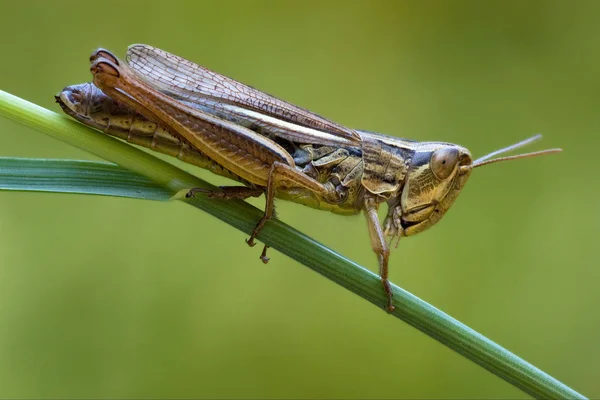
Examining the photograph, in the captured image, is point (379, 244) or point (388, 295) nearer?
point (388, 295)

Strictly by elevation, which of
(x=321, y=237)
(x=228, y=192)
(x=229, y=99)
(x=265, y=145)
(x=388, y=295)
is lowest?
(x=321, y=237)

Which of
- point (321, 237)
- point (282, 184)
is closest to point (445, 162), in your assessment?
point (282, 184)

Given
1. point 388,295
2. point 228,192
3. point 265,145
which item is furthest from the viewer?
point 265,145

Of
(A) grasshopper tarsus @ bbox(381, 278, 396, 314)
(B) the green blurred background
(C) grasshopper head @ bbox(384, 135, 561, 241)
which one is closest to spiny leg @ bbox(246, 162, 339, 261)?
(C) grasshopper head @ bbox(384, 135, 561, 241)

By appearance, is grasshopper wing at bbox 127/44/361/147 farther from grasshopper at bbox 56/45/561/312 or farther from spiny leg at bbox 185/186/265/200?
spiny leg at bbox 185/186/265/200

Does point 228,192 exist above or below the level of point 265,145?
below

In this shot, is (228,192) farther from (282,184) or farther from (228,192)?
(282,184)

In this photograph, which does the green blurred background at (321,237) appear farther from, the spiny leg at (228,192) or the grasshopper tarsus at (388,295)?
the grasshopper tarsus at (388,295)

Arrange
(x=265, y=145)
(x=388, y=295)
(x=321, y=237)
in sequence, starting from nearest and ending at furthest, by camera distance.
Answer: (x=388, y=295)
(x=265, y=145)
(x=321, y=237)
